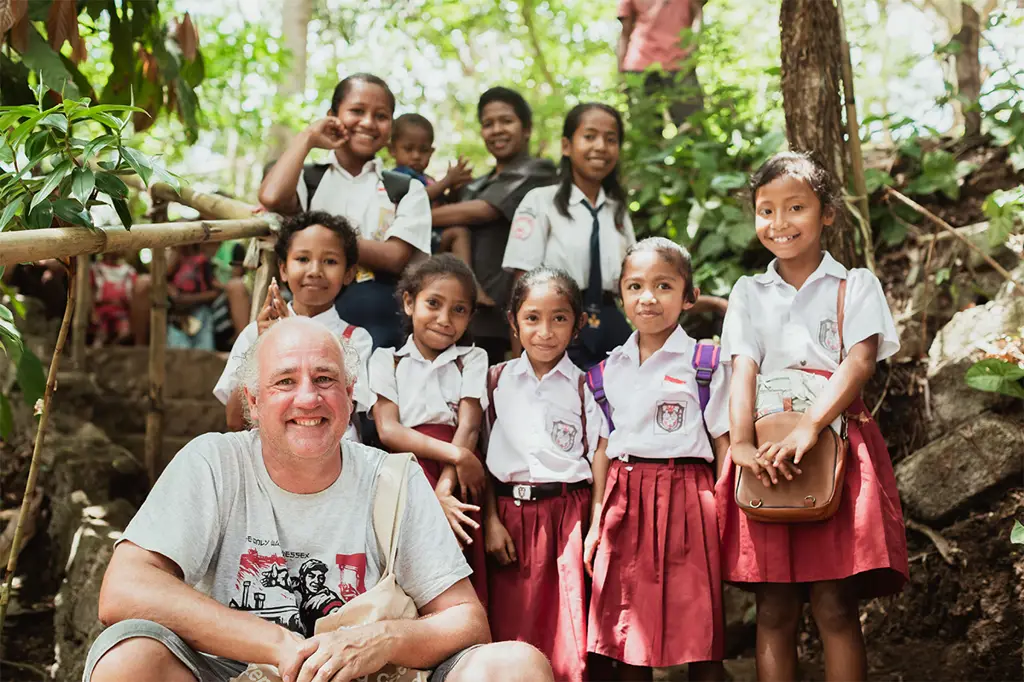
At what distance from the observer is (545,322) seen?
10.6ft

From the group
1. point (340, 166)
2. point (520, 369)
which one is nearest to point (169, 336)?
point (340, 166)

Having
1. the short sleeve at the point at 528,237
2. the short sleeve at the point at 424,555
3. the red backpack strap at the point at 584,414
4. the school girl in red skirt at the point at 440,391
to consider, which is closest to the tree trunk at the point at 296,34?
the short sleeve at the point at 528,237

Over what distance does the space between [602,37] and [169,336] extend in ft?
18.1

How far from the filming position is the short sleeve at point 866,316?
2957 mm

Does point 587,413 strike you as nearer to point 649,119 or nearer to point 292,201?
point 292,201

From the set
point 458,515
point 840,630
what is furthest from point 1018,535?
point 458,515

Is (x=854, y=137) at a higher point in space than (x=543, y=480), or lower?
higher

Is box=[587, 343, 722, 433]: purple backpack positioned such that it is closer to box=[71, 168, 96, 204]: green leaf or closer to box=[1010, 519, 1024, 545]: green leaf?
box=[1010, 519, 1024, 545]: green leaf

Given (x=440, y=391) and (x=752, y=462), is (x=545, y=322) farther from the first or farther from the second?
(x=752, y=462)

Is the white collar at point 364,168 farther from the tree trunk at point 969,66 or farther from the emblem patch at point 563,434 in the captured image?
the tree trunk at point 969,66

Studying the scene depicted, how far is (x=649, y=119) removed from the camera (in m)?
5.80

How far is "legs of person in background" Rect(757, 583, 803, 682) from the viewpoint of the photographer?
9.62 ft

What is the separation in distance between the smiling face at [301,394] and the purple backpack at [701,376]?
3.20ft

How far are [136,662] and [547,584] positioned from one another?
1.36 meters
